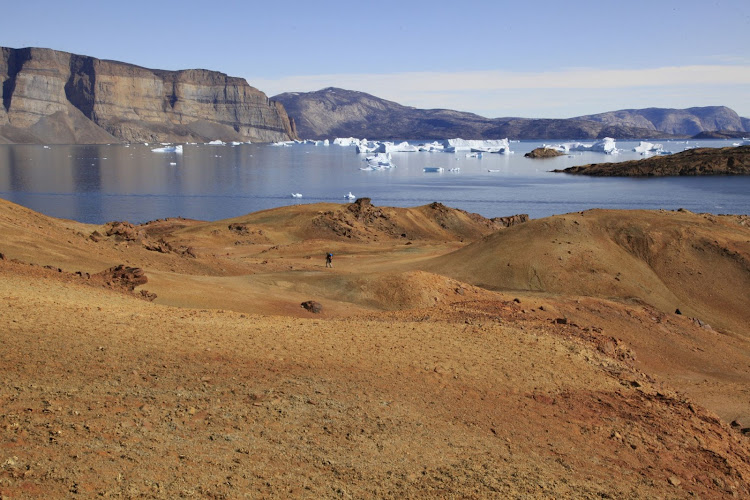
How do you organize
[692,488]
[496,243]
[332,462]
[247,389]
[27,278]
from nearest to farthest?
1. [332,462]
2. [692,488]
3. [247,389]
4. [27,278]
5. [496,243]

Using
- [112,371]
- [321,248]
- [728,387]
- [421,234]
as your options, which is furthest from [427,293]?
[421,234]

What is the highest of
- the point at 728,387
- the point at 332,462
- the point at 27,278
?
the point at 27,278

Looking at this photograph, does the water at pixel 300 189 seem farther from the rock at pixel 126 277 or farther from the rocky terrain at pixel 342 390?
the rocky terrain at pixel 342 390

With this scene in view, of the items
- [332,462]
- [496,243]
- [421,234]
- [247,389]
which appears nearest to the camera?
[332,462]

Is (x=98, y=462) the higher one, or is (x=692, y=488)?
(x=98, y=462)

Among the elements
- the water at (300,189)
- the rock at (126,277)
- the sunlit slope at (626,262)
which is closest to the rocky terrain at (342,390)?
the rock at (126,277)

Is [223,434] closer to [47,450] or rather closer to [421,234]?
[47,450]
